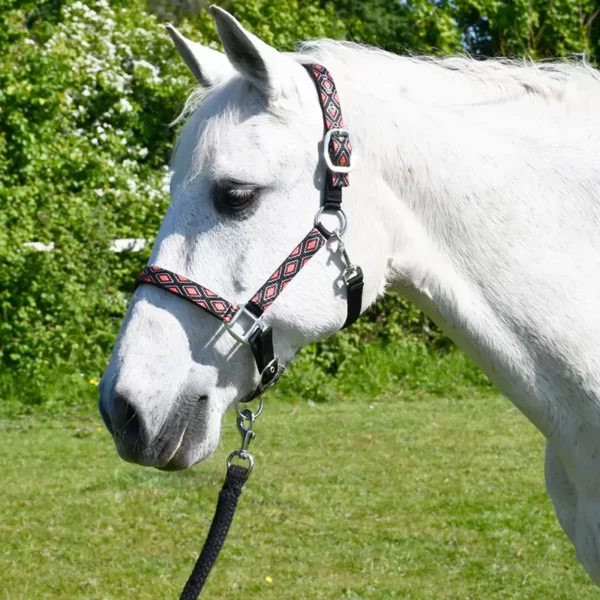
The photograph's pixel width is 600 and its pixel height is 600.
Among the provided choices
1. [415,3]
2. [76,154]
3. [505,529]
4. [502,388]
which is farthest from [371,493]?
[415,3]

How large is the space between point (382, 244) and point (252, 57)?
549 millimetres

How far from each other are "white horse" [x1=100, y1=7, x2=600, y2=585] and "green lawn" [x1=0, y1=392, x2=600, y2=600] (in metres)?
2.61

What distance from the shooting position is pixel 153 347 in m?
2.01

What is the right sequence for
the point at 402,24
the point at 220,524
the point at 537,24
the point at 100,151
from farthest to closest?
the point at 402,24 < the point at 537,24 < the point at 100,151 < the point at 220,524

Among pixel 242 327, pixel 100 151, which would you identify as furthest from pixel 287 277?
pixel 100 151

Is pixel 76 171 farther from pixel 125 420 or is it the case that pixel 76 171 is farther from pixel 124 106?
pixel 125 420

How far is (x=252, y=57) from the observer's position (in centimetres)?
203

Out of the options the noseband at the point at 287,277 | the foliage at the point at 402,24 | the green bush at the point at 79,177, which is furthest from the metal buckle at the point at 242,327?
the foliage at the point at 402,24

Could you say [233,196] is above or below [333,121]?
below

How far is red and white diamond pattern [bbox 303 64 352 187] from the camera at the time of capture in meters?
2.09

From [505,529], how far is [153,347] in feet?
12.8

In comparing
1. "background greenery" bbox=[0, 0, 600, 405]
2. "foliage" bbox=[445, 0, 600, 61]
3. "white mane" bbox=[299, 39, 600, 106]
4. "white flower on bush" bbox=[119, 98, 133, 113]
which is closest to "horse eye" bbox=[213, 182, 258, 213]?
"white mane" bbox=[299, 39, 600, 106]

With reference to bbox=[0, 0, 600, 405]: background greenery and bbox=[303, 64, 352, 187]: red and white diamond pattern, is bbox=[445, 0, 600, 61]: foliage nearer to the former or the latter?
bbox=[0, 0, 600, 405]: background greenery

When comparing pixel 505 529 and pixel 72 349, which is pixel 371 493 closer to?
pixel 505 529
